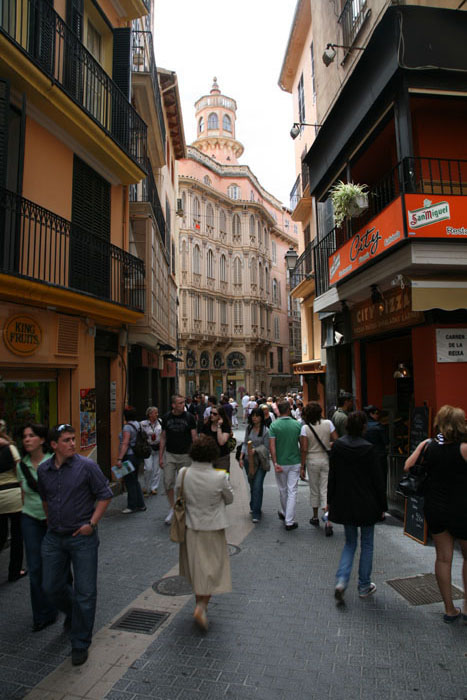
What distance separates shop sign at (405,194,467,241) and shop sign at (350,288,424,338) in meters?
1.22

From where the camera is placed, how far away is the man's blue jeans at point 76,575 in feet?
11.8

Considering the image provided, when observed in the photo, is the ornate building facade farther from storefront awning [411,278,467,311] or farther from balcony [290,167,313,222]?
storefront awning [411,278,467,311]

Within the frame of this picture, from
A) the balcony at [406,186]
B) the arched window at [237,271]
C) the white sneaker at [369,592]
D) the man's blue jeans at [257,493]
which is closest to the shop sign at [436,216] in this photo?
the balcony at [406,186]

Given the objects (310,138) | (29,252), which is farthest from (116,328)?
(310,138)

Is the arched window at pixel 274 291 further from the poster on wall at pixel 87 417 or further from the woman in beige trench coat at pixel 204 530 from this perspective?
the woman in beige trench coat at pixel 204 530

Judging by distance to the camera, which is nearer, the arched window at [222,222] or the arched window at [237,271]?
the arched window at [222,222]

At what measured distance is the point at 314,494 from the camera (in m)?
6.97

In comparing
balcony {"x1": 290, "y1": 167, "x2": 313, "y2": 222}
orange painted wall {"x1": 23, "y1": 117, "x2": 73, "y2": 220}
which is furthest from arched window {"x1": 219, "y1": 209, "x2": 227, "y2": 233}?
orange painted wall {"x1": 23, "y1": 117, "x2": 73, "y2": 220}

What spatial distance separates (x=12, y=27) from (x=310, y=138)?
13.9 meters

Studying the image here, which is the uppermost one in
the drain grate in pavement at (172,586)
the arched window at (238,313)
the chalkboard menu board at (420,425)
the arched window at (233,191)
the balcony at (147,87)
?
the arched window at (233,191)

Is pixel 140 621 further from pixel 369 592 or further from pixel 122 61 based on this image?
pixel 122 61

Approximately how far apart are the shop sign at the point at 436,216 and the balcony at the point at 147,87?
8795 millimetres

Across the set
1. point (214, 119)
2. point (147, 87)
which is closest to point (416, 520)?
point (147, 87)

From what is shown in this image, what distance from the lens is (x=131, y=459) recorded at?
8.34m
